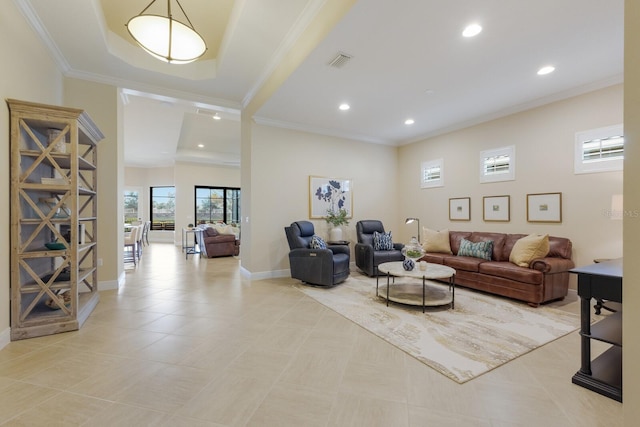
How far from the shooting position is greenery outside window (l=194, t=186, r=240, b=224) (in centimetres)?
1064

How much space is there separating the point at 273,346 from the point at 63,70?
4.84 meters

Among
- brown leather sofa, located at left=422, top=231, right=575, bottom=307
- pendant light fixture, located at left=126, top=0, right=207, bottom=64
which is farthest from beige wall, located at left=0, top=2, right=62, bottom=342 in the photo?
brown leather sofa, located at left=422, top=231, right=575, bottom=307

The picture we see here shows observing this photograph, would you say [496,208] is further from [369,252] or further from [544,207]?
[369,252]

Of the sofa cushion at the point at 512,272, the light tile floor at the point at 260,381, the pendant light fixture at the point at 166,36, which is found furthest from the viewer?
the sofa cushion at the point at 512,272

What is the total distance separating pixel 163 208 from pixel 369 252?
1026 centimetres

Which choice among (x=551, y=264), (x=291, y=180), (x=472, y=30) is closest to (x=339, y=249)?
(x=291, y=180)

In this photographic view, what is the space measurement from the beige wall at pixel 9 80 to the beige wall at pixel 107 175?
94 centimetres

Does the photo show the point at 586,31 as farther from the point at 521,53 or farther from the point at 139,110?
the point at 139,110

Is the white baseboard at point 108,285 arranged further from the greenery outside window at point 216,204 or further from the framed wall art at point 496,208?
the framed wall art at point 496,208

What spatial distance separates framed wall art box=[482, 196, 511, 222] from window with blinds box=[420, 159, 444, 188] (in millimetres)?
1032

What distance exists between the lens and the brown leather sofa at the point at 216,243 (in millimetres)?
7658

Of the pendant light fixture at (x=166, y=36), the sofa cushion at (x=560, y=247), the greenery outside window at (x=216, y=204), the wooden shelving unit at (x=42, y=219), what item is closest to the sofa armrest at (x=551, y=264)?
the sofa cushion at (x=560, y=247)

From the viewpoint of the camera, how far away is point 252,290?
440 centimetres
